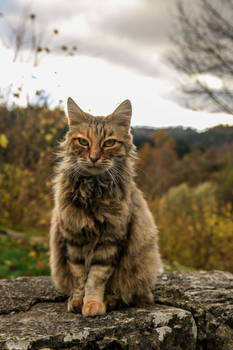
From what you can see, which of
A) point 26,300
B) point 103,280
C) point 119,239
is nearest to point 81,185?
point 119,239

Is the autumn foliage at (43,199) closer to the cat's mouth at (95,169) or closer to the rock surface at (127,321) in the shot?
the rock surface at (127,321)

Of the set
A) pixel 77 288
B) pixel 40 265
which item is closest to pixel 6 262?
pixel 40 265

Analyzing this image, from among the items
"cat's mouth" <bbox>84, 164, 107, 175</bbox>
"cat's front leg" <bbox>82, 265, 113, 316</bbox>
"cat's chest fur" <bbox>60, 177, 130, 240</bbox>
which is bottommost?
"cat's front leg" <bbox>82, 265, 113, 316</bbox>

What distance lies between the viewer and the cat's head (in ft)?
8.29

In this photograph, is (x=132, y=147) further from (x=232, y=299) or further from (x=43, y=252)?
(x=43, y=252)

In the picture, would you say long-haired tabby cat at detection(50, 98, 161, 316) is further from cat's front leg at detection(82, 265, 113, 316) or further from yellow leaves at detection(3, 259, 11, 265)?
yellow leaves at detection(3, 259, 11, 265)

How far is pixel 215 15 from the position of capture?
834 centimetres

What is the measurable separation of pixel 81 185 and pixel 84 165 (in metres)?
0.20

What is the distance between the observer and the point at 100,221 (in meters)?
2.53

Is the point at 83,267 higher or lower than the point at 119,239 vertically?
lower

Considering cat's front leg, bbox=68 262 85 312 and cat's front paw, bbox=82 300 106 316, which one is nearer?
cat's front paw, bbox=82 300 106 316

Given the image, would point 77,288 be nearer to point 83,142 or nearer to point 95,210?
point 95,210

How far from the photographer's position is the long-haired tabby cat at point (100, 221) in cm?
253

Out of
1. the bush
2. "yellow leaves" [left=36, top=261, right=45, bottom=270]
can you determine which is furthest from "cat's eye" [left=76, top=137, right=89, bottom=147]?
the bush
